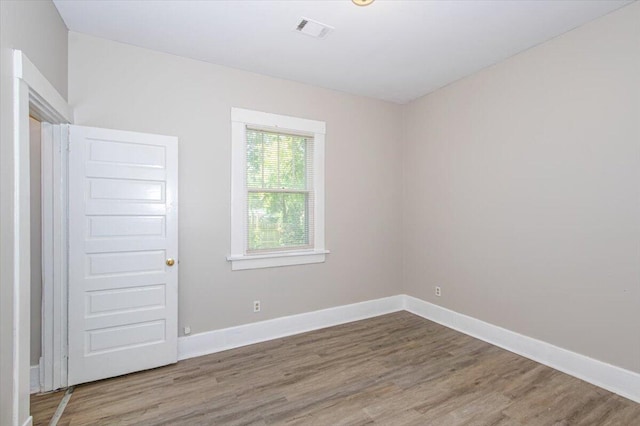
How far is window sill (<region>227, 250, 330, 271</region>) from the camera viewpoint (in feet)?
10.8

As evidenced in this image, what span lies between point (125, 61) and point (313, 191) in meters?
2.24

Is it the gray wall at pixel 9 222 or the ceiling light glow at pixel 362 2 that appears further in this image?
the ceiling light glow at pixel 362 2

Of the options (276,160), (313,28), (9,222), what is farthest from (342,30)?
(9,222)

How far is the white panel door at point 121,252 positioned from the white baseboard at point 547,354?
3.04m

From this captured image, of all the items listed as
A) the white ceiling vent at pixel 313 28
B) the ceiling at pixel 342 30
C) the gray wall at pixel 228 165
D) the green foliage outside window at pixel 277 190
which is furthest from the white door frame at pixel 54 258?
the white ceiling vent at pixel 313 28

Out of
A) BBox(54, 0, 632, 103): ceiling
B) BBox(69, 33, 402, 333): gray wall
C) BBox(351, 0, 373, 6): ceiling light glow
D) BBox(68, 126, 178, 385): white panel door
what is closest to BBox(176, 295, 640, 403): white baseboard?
BBox(69, 33, 402, 333): gray wall

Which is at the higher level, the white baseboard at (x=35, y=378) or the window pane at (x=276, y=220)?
the window pane at (x=276, y=220)

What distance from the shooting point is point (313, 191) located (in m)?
3.77

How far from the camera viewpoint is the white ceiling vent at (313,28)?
2.51 m

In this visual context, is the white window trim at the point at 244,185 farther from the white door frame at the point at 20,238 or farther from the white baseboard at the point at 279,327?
the white door frame at the point at 20,238

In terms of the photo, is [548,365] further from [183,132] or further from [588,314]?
[183,132]

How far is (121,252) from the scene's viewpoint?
2648 mm

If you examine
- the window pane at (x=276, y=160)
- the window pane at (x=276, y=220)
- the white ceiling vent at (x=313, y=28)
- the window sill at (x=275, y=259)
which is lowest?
the window sill at (x=275, y=259)

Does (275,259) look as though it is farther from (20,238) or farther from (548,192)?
(548,192)
